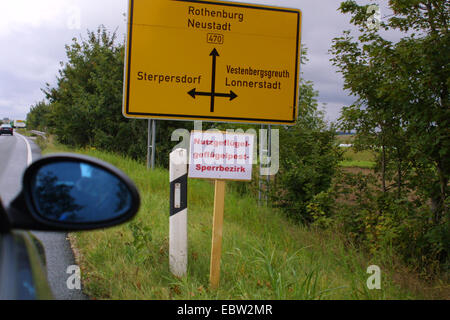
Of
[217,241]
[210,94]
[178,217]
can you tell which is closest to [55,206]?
[217,241]

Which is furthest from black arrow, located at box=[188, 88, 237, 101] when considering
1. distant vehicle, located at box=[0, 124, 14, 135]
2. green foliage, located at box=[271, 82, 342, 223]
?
distant vehicle, located at box=[0, 124, 14, 135]

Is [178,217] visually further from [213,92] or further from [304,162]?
[304,162]

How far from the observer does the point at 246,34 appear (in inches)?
152

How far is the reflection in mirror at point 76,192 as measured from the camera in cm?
144

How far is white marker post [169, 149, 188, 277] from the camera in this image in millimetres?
3705

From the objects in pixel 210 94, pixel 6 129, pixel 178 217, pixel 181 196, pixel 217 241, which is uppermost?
pixel 6 129

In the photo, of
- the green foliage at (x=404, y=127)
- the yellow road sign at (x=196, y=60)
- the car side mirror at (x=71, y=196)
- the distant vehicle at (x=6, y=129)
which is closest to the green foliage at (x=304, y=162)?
the green foliage at (x=404, y=127)

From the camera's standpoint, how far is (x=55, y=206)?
1.44 m

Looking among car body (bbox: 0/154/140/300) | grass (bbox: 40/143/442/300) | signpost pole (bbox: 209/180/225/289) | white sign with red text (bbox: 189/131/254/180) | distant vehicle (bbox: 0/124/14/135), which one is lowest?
grass (bbox: 40/143/442/300)

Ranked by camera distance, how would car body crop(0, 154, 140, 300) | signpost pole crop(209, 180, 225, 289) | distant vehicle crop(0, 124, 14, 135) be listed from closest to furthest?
car body crop(0, 154, 140, 300), signpost pole crop(209, 180, 225, 289), distant vehicle crop(0, 124, 14, 135)

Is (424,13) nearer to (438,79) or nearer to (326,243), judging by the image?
(438,79)

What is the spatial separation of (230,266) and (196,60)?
195cm

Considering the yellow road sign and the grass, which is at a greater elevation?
the yellow road sign

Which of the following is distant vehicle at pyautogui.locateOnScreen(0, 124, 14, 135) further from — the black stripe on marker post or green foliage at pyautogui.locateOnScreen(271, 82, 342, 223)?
the black stripe on marker post
